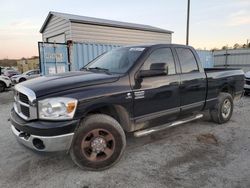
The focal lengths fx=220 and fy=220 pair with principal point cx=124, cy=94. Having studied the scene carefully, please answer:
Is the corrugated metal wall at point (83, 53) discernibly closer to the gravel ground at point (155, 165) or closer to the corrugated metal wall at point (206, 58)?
the gravel ground at point (155, 165)

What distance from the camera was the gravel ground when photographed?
293cm

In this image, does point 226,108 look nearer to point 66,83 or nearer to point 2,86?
point 66,83

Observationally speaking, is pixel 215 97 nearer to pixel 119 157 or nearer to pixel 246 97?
pixel 119 157

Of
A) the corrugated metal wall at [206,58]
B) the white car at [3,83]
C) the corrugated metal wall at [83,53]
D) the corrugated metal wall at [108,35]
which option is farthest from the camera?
the corrugated metal wall at [206,58]

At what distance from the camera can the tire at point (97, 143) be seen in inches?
120

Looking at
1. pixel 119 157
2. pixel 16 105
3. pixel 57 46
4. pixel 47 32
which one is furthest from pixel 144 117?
pixel 47 32

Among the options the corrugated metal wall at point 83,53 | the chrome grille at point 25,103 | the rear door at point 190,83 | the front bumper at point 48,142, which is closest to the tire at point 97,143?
the front bumper at point 48,142

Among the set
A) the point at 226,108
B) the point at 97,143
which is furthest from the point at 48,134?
the point at 226,108

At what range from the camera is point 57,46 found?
31.7 feet

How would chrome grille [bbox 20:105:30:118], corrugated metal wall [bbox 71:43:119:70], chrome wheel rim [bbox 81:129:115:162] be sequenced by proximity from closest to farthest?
chrome grille [bbox 20:105:30:118] < chrome wheel rim [bbox 81:129:115:162] < corrugated metal wall [bbox 71:43:119:70]

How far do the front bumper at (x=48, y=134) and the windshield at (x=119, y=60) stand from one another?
1294 millimetres

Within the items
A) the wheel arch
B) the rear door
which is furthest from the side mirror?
the wheel arch

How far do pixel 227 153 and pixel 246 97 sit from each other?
6540 millimetres

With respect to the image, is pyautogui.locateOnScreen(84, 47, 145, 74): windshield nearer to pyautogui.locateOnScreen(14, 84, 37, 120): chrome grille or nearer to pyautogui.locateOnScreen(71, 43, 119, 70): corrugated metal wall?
pyautogui.locateOnScreen(14, 84, 37, 120): chrome grille
